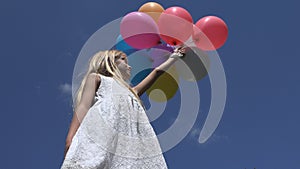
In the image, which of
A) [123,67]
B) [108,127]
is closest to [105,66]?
[123,67]

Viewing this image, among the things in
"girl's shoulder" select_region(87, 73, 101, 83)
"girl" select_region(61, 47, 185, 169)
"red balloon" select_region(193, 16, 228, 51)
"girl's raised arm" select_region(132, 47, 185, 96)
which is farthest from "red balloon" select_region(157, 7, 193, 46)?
"girl's shoulder" select_region(87, 73, 101, 83)

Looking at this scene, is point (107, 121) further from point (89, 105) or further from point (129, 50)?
point (129, 50)

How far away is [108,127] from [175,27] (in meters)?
1.69

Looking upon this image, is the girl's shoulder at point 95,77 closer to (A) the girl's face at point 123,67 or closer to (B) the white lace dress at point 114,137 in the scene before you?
(B) the white lace dress at point 114,137

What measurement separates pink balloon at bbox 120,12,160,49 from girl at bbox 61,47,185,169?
995 millimetres

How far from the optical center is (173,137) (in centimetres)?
263

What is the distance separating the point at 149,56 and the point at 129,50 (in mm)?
187

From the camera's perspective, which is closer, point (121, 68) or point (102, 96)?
point (102, 96)

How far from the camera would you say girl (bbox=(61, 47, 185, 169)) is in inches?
81.4

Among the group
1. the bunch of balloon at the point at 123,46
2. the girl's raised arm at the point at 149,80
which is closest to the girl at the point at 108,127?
the girl's raised arm at the point at 149,80

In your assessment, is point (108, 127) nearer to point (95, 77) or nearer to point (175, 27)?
point (95, 77)

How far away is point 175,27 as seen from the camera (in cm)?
364

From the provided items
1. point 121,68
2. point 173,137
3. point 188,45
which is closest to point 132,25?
point 188,45

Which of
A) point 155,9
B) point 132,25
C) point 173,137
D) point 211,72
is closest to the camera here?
point 173,137
